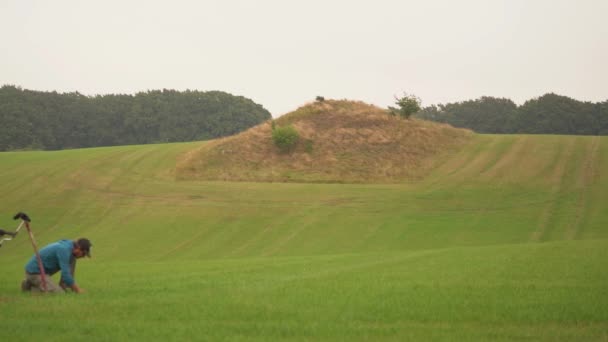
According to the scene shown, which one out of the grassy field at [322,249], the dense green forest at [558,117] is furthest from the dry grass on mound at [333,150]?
the dense green forest at [558,117]

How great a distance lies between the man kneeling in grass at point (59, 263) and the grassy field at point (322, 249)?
0.64m

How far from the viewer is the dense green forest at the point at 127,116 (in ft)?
386

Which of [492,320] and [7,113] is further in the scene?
[7,113]

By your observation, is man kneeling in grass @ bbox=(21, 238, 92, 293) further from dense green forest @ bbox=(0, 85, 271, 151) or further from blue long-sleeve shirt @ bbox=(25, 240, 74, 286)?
dense green forest @ bbox=(0, 85, 271, 151)

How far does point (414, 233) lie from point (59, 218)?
76.6 feet

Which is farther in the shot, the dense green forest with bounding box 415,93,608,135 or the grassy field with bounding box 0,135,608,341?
the dense green forest with bounding box 415,93,608,135

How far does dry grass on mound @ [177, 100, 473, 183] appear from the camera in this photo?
56.2m

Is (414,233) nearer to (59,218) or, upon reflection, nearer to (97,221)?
(97,221)

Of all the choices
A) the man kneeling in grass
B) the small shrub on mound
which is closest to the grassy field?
the man kneeling in grass

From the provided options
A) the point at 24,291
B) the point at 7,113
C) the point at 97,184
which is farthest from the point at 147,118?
the point at 24,291

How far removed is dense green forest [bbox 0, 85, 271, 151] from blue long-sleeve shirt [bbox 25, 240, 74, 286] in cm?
10585

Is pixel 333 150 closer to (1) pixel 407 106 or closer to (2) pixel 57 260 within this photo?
(1) pixel 407 106

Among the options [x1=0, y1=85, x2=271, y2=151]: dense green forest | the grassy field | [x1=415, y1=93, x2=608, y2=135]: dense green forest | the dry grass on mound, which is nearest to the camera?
the grassy field

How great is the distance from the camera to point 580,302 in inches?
511
